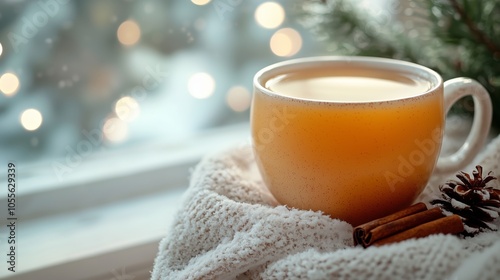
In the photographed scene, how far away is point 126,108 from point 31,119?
15cm

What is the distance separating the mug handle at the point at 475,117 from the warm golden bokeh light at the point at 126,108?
48 cm

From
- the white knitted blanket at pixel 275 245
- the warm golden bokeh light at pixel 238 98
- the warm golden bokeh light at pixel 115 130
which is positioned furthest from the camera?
the warm golden bokeh light at pixel 238 98

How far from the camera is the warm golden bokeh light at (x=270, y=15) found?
953mm

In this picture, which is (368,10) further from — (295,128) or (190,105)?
(295,128)

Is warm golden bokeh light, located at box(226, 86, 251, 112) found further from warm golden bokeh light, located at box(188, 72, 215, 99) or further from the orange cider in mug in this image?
the orange cider in mug

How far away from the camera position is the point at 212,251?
0.55 meters

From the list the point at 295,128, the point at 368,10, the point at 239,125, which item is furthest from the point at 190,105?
the point at 295,128

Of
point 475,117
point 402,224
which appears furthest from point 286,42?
point 402,224

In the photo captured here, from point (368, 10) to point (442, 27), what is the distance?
142 mm

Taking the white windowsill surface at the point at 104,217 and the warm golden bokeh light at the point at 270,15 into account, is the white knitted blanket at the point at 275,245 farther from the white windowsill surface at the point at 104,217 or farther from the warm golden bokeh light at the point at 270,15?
the warm golden bokeh light at the point at 270,15

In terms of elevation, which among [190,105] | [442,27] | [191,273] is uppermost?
[442,27]

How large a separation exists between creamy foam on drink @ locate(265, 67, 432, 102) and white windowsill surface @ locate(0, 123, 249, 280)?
12 cm

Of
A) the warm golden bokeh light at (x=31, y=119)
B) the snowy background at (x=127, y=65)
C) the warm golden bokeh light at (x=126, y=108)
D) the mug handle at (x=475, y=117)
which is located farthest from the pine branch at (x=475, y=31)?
the warm golden bokeh light at (x=31, y=119)

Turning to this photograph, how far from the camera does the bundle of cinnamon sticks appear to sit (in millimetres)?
514
